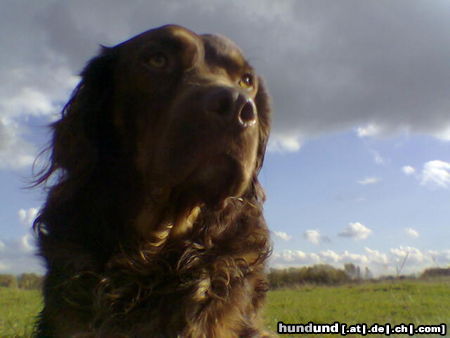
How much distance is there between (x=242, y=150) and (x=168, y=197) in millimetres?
690

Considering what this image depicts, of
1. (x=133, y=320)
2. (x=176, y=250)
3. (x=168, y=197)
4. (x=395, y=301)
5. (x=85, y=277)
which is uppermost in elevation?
(x=395, y=301)

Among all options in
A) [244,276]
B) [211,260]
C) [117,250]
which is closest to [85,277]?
[117,250]

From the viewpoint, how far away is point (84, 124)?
123 inches

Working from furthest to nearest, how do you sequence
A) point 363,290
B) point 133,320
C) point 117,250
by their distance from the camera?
point 363,290 → point 117,250 → point 133,320

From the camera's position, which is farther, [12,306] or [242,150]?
[12,306]

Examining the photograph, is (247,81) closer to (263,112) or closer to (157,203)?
(263,112)

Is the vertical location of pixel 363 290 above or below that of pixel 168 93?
above

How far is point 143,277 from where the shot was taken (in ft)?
8.81

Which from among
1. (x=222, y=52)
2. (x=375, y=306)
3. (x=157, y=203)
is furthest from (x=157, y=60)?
(x=375, y=306)

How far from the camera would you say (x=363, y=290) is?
10.2m

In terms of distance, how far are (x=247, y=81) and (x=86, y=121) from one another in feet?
3.72

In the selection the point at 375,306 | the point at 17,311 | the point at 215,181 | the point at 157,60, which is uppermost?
the point at 157,60

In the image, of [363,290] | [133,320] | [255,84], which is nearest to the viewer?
[133,320]

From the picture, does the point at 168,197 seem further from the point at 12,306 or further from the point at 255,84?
the point at 12,306
